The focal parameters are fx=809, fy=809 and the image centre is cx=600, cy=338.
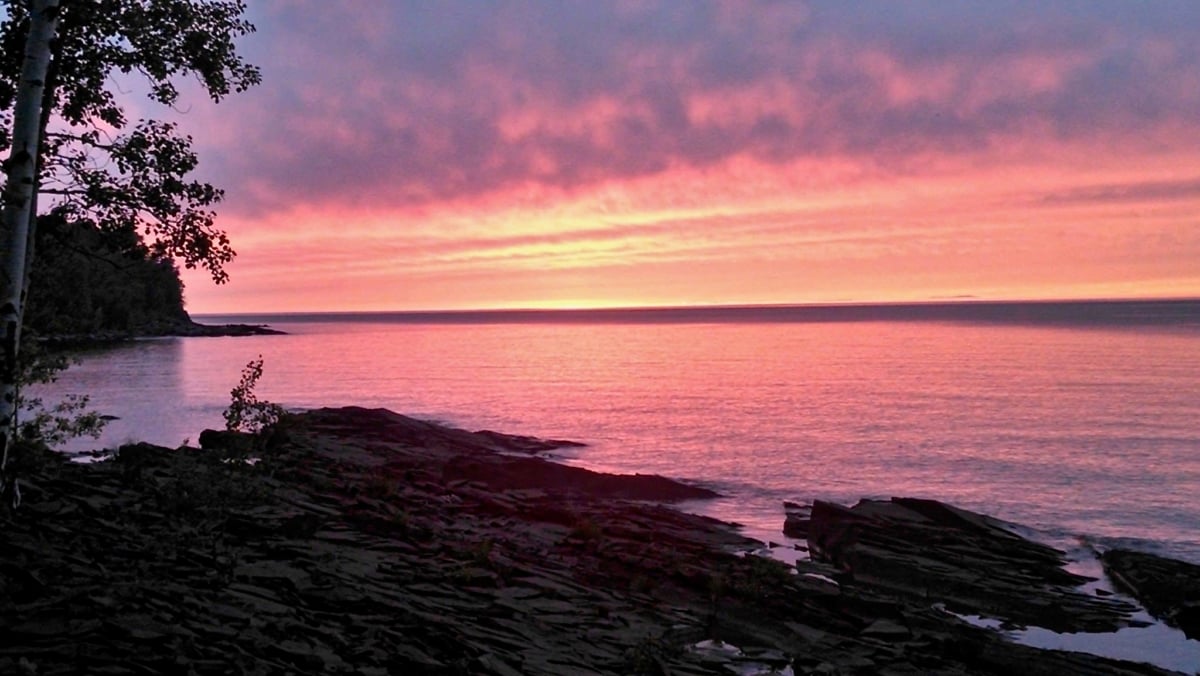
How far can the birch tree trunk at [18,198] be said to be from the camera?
458 inches

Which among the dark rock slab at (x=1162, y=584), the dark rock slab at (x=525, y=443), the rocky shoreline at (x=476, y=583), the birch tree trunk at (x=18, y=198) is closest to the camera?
the rocky shoreline at (x=476, y=583)

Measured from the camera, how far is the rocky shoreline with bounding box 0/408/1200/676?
426 inches

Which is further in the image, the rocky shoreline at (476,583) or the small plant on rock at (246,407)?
the small plant on rock at (246,407)

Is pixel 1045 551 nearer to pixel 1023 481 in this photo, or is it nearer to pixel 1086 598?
pixel 1086 598

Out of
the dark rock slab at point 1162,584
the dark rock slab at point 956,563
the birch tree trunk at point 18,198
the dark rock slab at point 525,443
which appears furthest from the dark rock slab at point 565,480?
the birch tree trunk at point 18,198

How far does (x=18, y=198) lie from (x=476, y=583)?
10.6m

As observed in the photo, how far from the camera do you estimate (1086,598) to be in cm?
2106

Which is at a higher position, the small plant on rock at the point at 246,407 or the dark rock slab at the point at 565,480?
the small plant on rock at the point at 246,407

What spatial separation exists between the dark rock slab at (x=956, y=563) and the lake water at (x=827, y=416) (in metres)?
3.37

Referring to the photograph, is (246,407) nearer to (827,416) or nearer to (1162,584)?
(1162,584)

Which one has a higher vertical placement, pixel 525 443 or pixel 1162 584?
pixel 1162 584

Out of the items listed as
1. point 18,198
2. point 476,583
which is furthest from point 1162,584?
point 18,198

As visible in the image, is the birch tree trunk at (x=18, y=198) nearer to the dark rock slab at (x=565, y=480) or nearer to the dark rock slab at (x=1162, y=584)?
the dark rock slab at (x=565, y=480)

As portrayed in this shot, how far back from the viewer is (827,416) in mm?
59531
